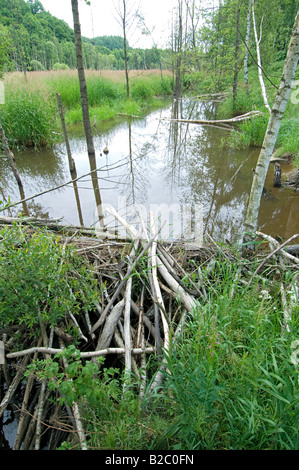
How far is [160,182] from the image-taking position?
5.99 metres

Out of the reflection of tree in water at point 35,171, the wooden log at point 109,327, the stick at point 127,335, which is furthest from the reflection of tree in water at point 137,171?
the wooden log at point 109,327

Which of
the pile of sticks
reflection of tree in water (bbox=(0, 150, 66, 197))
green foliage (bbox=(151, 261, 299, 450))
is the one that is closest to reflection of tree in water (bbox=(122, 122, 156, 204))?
reflection of tree in water (bbox=(0, 150, 66, 197))

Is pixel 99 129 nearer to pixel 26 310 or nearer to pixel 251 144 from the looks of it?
pixel 251 144

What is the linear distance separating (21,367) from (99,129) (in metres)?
10.1

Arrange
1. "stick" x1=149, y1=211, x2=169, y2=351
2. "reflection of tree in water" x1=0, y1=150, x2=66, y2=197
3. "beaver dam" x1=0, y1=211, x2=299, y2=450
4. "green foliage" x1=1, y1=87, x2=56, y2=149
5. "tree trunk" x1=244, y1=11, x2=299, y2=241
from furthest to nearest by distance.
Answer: "green foliage" x1=1, y1=87, x2=56, y2=149, "reflection of tree in water" x1=0, y1=150, x2=66, y2=197, "tree trunk" x1=244, y1=11, x2=299, y2=241, "stick" x1=149, y1=211, x2=169, y2=351, "beaver dam" x1=0, y1=211, x2=299, y2=450

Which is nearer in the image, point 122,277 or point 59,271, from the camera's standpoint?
point 59,271

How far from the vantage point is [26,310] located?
1.63m

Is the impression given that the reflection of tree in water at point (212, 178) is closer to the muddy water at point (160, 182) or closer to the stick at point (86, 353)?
the muddy water at point (160, 182)

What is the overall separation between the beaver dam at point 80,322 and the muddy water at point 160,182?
1.54 m

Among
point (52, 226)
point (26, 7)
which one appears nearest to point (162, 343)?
point (52, 226)

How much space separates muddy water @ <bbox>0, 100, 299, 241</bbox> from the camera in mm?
4584

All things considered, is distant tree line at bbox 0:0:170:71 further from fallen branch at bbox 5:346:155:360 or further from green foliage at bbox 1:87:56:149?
fallen branch at bbox 5:346:155:360

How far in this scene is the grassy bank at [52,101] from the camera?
7320 mm

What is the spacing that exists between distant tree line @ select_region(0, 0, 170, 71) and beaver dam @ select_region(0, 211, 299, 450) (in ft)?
17.0
